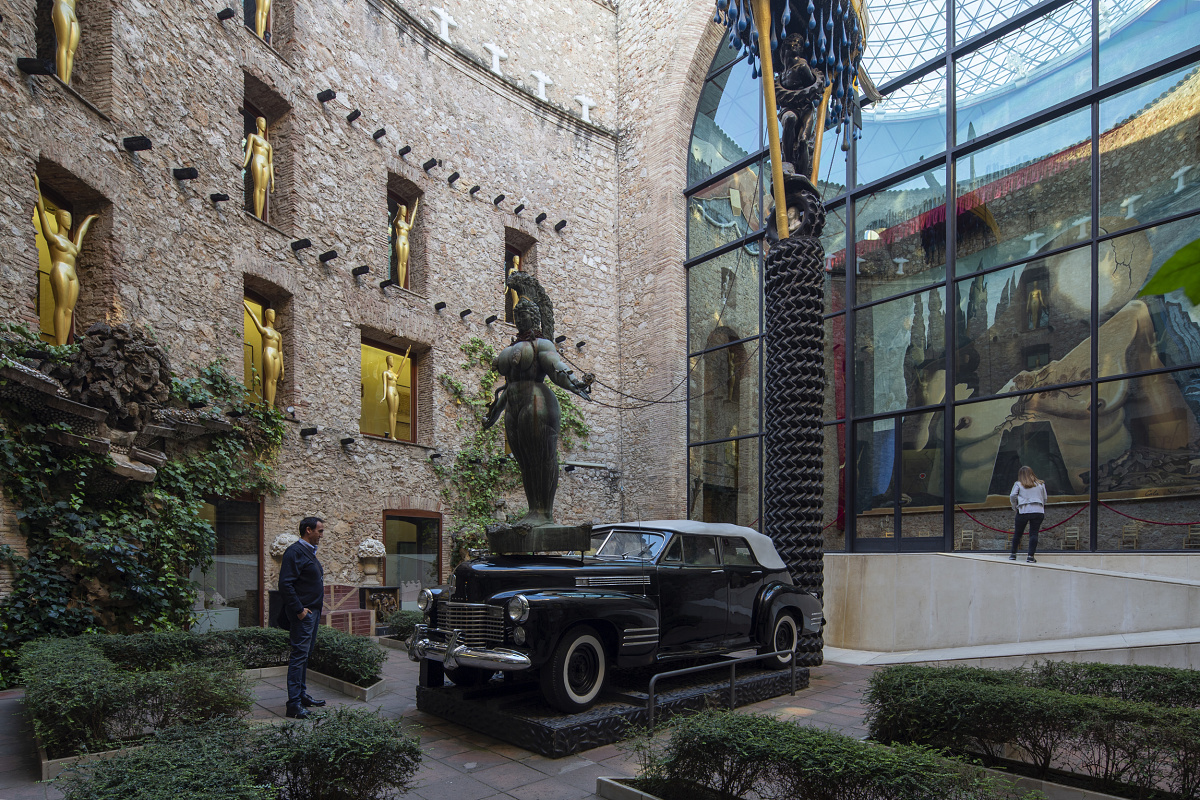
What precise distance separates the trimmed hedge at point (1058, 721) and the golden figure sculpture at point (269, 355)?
991 cm

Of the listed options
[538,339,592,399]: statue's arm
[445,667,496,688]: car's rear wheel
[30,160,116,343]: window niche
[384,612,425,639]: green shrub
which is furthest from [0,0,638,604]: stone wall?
[445,667,496,688]: car's rear wheel

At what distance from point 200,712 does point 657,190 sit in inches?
627

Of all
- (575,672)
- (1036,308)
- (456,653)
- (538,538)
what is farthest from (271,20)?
(1036,308)

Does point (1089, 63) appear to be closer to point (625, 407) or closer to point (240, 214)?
point (625, 407)

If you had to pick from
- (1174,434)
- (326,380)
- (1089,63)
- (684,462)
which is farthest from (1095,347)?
(326,380)

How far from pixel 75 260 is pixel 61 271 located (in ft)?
0.84

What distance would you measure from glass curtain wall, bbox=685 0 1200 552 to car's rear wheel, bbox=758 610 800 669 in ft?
19.1

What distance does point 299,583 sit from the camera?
621 cm

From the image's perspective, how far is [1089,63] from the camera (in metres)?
12.2

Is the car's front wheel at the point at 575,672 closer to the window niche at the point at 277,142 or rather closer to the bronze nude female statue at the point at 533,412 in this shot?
the bronze nude female statue at the point at 533,412

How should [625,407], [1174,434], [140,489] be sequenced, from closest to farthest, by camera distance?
[140,489] → [1174,434] → [625,407]

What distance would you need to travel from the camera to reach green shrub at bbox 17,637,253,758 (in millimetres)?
4371

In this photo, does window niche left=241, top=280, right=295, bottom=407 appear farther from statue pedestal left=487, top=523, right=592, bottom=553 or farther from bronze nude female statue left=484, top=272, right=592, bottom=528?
statue pedestal left=487, top=523, right=592, bottom=553

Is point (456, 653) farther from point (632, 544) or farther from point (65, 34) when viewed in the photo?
point (65, 34)
